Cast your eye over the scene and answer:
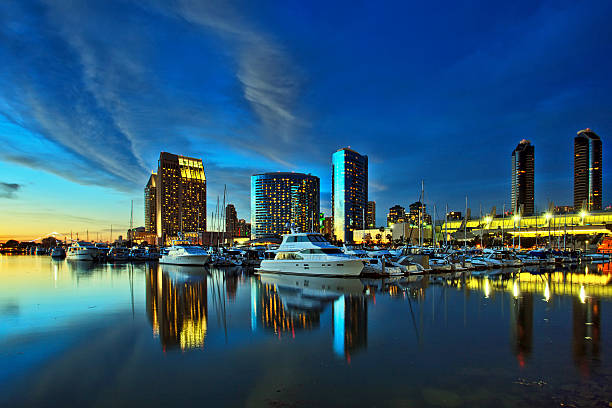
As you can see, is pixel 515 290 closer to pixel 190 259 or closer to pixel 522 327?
pixel 522 327

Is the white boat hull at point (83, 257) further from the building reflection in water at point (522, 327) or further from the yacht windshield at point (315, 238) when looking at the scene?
the building reflection in water at point (522, 327)

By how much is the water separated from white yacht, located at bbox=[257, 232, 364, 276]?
37.1ft

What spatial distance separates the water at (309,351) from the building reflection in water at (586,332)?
58mm

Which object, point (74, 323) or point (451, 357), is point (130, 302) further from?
point (451, 357)

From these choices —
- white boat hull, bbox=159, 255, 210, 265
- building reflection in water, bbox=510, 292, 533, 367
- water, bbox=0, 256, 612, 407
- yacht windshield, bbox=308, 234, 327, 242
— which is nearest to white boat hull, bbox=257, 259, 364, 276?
yacht windshield, bbox=308, 234, 327, 242

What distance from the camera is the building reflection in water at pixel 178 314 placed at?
12977 millimetres

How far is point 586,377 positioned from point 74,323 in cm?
1867

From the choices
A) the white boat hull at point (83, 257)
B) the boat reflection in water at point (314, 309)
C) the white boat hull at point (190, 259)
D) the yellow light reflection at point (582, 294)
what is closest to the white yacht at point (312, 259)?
the boat reflection in water at point (314, 309)

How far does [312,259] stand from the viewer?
3450 cm

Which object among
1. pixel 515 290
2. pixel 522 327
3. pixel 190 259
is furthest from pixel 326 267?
pixel 190 259

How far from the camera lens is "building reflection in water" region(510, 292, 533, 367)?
36.4 ft

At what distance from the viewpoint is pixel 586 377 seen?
29.5 ft

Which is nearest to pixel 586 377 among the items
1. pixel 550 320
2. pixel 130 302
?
pixel 550 320

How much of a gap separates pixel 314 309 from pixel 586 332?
37.3 feet
